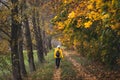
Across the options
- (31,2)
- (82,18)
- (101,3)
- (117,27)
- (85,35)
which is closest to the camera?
(101,3)

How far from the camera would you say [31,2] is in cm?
3173

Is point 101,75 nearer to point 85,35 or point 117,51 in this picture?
point 117,51

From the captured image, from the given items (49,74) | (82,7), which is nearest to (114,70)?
(49,74)

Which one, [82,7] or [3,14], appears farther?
[3,14]

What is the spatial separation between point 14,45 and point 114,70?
6640mm

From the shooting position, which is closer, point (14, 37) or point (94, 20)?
point (94, 20)

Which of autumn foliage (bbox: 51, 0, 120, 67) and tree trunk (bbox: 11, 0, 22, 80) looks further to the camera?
tree trunk (bbox: 11, 0, 22, 80)

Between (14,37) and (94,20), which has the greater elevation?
(94,20)

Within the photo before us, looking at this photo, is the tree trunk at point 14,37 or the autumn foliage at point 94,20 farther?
the tree trunk at point 14,37

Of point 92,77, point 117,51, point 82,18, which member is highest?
point 82,18

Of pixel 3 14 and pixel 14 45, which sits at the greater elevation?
pixel 3 14

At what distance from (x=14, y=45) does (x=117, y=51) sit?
5.86m

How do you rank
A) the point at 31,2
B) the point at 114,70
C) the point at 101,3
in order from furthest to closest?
the point at 31,2 < the point at 114,70 < the point at 101,3

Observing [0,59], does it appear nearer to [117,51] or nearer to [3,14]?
[3,14]
